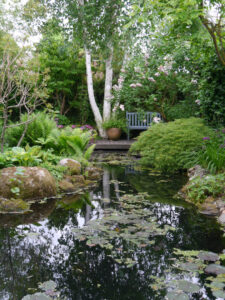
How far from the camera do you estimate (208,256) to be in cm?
264

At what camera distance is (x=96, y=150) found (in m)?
10.6

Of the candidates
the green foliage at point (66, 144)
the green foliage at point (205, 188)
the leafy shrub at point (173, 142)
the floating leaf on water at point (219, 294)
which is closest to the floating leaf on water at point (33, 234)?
the floating leaf on water at point (219, 294)

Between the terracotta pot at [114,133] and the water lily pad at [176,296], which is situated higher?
the terracotta pot at [114,133]

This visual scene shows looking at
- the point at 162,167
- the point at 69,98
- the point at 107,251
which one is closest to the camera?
the point at 107,251

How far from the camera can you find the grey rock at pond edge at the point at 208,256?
2594mm

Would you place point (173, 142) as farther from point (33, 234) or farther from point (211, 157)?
point (33, 234)

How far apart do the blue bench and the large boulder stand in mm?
7249

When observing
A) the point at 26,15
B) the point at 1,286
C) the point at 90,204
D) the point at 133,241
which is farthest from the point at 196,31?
the point at 26,15

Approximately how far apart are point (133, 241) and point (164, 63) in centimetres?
859

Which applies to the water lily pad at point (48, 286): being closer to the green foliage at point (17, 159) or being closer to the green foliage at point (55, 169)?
the green foliage at point (17, 159)

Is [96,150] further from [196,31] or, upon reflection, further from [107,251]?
[107,251]

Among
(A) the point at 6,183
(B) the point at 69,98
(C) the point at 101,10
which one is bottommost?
(A) the point at 6,183

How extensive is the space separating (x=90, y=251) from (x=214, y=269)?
1.08 metres

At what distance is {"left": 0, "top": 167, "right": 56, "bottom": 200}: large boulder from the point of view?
415 centimetres
